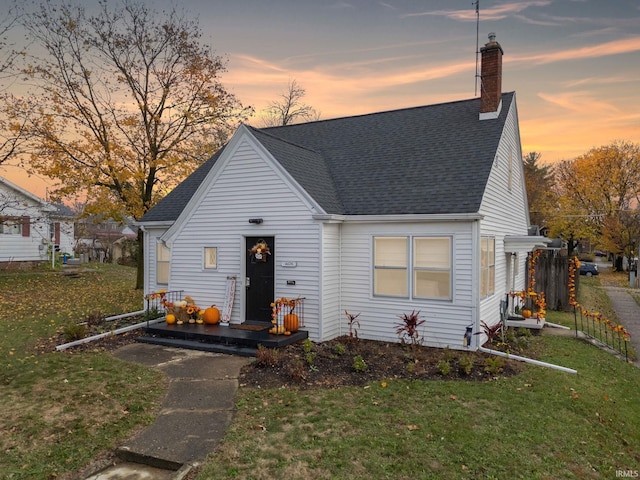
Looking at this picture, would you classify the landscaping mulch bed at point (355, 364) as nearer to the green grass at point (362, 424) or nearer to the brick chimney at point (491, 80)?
the green grass at point (362, 424)

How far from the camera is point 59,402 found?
20.7ft

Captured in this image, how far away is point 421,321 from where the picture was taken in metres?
9.63

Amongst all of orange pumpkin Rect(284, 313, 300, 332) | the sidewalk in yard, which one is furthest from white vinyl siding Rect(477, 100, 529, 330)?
the sidewalk in yard

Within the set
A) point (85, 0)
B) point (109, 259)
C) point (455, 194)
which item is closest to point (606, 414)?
point (455, 194)

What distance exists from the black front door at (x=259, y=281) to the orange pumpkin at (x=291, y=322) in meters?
0.93

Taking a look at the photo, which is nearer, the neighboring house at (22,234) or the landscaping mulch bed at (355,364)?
the landscaping mulch bed at (355,364)

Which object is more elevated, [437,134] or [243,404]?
[437,134]

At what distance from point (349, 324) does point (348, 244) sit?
204 centimetres

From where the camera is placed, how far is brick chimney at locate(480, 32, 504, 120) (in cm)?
1216

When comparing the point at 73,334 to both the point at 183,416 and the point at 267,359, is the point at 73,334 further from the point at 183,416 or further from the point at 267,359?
the point at 183,416

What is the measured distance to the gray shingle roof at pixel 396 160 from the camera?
10.1 m

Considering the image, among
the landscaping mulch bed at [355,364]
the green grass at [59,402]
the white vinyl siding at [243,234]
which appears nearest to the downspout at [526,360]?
the landscaping mulch bed at [355,364]

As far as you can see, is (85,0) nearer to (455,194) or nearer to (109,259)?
(455,194)

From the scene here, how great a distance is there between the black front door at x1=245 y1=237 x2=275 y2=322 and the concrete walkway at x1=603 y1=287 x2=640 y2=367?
8789 millimetres
